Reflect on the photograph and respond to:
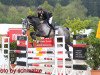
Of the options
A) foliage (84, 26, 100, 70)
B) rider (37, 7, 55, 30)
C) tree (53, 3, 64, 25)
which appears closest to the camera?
foliage (84, 26, 100, 70)

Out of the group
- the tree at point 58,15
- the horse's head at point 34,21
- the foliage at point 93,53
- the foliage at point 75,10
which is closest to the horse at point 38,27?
the horse's head at point 34,21

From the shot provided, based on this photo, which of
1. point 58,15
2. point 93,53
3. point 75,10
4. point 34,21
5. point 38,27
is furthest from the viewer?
point 75,10

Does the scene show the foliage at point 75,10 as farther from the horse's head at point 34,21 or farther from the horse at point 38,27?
the horse's head at point 34,21

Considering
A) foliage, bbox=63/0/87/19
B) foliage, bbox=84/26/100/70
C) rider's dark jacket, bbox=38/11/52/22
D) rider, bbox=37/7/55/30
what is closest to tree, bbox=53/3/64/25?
foliage, bbox=63/0/87/19

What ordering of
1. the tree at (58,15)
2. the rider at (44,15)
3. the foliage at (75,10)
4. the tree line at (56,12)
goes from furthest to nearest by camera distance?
the foliage at (75,10)
the tree at (58,15)
the tree line at (56,12)
the rider at (44,15)

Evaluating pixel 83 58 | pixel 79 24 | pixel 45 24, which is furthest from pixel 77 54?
pixel 79 24

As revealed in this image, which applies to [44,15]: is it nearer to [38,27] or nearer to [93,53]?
[38,27]

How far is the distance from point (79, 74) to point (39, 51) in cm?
215

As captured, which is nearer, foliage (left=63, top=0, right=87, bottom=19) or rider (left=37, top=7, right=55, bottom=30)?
rider (left=37, top=7, right=55, bottom=30)

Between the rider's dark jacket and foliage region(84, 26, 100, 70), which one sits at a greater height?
the rider's dark jacket

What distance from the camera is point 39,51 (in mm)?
9328

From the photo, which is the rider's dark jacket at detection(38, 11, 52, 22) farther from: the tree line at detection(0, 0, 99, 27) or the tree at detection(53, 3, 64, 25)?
the tree at detection(53, 3, 64, 25)

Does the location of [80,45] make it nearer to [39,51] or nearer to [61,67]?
[61,67]

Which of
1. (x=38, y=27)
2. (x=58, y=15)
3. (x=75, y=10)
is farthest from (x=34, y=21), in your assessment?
(x=75, y=10)
